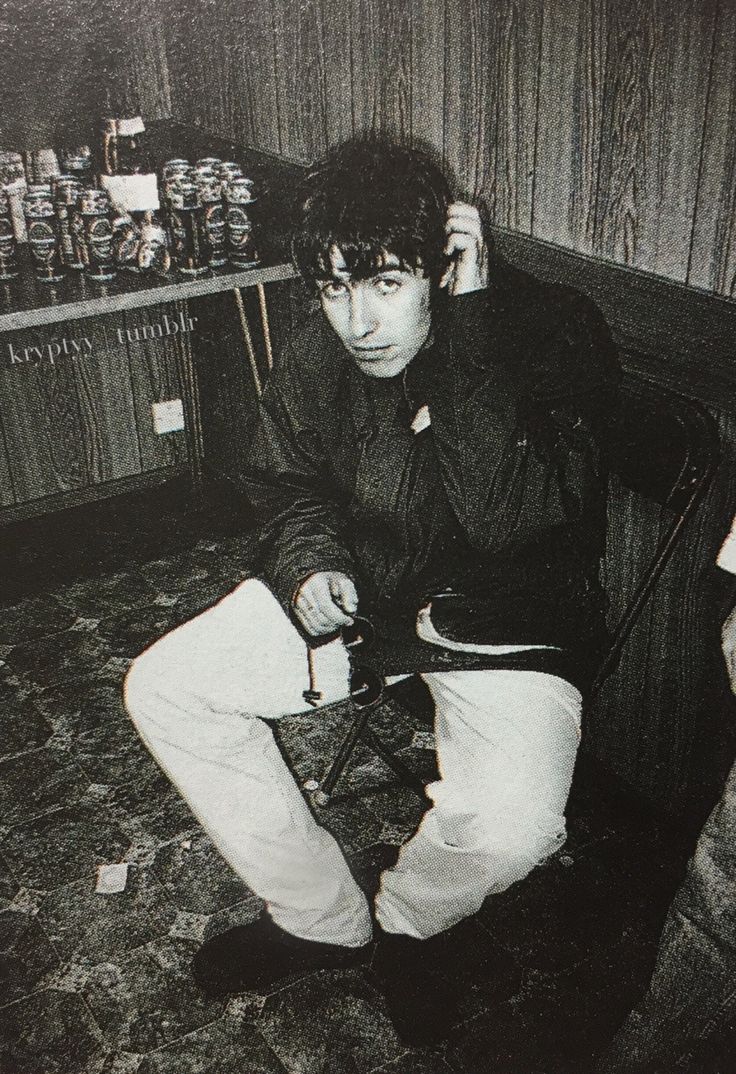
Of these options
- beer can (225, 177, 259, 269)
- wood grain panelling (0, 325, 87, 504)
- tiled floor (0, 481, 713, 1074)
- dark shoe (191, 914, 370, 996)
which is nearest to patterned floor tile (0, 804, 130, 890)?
tiled floor (0, 481, 713, 1074)

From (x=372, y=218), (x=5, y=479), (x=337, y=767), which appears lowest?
(x=337, y=767)

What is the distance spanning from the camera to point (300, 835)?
1787 mm

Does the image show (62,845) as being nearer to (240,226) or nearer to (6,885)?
(6,885)

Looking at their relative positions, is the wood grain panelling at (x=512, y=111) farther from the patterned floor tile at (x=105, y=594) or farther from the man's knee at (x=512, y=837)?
the patterned floor tile at (x=105, y=594)

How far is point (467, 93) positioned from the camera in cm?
218

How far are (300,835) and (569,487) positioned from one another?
789mm

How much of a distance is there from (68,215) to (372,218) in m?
1.41

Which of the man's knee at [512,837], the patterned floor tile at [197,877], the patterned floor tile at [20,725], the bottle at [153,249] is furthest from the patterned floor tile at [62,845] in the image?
the bottle at [153,249]

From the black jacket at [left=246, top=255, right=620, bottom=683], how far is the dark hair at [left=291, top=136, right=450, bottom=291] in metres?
0.12

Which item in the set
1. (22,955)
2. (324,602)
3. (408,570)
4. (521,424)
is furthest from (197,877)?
(521,424)

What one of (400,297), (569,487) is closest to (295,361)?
(400,297)

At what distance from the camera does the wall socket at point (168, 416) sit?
3.46 m

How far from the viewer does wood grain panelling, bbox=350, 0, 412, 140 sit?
2.30 meters

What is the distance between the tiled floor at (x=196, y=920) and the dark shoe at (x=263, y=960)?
3cm
